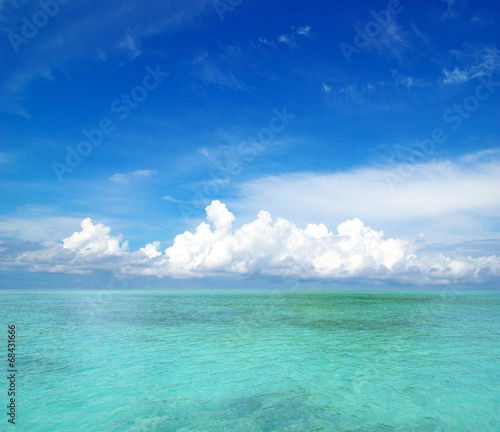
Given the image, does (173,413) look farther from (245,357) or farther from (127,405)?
(245,357)

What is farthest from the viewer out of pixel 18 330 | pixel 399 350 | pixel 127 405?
pixel 18 330

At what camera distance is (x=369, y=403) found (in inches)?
623

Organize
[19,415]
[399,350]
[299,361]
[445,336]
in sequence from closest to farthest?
[19,415], [299,361], [399,350], [445,336]

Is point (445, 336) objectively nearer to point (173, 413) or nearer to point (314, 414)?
point (314, 414)

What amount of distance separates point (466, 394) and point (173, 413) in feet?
49.0

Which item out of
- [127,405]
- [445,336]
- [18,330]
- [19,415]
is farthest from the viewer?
[18,330]

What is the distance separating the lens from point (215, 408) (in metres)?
15.3

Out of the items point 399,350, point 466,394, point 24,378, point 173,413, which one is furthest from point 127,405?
point 399,350

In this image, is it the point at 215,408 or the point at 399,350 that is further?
the point at 399,350

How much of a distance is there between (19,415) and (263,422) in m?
11.1

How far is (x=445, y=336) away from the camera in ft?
113

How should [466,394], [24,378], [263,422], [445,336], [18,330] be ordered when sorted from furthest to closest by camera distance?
[18,330], [445,336], [24,378], [466,394], [263,422]

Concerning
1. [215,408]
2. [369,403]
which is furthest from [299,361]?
[215,408]

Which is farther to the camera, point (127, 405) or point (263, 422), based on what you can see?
point (127, 405)
